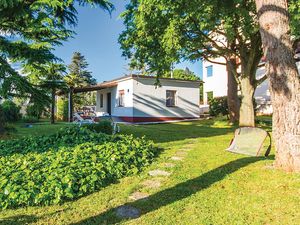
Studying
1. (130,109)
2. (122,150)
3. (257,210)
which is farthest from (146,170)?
(130,109)

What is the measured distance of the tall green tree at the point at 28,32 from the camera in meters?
8.80

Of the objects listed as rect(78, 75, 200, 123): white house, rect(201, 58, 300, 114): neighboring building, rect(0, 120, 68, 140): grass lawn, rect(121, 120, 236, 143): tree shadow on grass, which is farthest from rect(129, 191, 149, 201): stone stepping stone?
rect(201, 58, 300, 114): neighboring building

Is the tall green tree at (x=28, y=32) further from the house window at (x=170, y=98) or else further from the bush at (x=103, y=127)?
the house window at (x=170, y=98)

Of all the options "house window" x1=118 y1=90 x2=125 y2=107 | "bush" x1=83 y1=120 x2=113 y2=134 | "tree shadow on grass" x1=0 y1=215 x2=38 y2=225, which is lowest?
"tree shadow on grass" x1=0 y1=215 x2=38 y2=225

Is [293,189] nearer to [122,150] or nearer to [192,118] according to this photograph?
[122,150]

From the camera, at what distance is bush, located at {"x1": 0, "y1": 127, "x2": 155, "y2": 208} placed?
13.3 feet

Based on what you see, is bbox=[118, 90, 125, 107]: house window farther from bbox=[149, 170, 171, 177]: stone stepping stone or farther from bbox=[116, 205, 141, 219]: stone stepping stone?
bbox=[116, 205, 141, 219]: stone stepping stone

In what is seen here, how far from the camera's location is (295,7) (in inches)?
371

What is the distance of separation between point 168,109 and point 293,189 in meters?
18.0

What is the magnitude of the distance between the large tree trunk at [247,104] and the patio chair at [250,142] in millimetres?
6822

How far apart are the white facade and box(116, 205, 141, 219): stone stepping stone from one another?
54.5 ft

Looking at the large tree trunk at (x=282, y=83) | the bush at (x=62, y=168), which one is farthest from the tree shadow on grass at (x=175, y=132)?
the large tree trunk at (x=282, y=83)

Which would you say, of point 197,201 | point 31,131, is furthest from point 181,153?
point 31,131

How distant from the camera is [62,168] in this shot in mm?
4801
